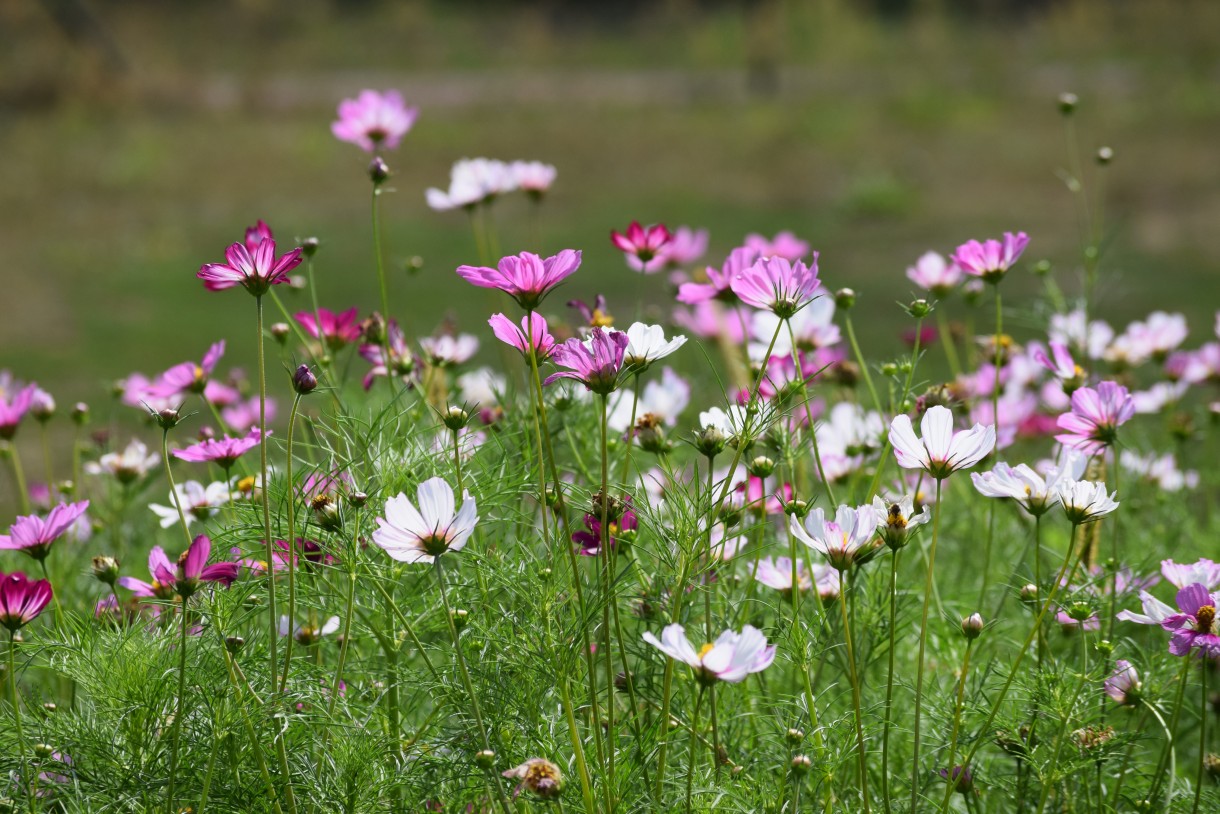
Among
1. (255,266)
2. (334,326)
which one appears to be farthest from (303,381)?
(334,326)

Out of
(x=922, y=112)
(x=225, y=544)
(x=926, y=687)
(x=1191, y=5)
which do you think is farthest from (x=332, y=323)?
(x=1191, y=5)

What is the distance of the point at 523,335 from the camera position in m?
1.01

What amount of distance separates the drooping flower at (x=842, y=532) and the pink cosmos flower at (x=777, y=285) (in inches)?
6.4

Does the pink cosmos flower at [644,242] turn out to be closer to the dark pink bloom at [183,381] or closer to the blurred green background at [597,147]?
the dark pink bloom at [183,381]

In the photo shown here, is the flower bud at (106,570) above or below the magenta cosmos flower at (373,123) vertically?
below

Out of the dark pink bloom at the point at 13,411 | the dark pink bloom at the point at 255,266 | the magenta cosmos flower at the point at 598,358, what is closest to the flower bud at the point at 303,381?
the dark pink bloom at the point at 255,266

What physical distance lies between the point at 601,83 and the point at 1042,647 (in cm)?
796

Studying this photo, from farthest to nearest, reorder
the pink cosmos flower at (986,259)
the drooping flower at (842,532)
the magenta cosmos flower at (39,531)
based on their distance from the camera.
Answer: the pink cosmos flower at (986,259), the magenta cosmos flower at (39,531), the drooping flower at (842,532)

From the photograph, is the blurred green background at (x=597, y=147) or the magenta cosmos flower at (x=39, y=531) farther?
the blurred green background at (x=597, y=147)

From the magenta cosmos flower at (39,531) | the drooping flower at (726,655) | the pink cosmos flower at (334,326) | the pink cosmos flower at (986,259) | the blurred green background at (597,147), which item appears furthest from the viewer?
the blurred green background at (597,147)

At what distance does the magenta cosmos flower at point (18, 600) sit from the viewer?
1.01 m

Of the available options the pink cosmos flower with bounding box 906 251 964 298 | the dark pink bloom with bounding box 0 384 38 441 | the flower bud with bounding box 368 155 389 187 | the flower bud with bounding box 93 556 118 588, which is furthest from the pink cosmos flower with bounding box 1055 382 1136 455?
the dark pink bloom with bounding box 0 384 38 441

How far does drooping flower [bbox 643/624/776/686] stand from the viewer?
85 centimetres

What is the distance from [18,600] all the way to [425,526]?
336mm
